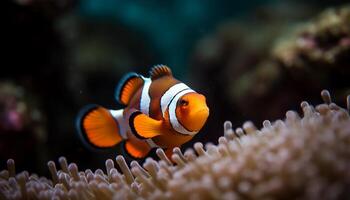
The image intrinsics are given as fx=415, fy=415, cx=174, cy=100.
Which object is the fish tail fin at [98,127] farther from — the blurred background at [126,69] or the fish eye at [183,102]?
the blurred background at [126,69]

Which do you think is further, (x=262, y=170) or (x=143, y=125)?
(x=143, y=125)

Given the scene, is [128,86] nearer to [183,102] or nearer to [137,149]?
[137,149]

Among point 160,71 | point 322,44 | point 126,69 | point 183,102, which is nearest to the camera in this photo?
point 183,102

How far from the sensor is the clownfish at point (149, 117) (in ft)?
6.32

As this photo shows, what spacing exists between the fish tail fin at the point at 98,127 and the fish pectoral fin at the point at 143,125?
485 millimetres

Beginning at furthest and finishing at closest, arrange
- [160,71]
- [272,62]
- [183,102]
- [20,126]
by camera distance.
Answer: [272,62] → [20,126] → [160,71] → [183,102]

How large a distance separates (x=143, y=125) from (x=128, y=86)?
18.8 inches

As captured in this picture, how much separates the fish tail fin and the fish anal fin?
0.46 ft

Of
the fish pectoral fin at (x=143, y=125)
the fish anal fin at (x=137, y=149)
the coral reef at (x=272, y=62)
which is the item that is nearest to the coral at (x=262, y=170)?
the fish pectoral fin at (x=143, y=125)

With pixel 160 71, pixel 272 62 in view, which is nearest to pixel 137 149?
pixel 160 71

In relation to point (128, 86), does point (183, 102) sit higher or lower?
lower

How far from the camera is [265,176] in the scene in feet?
4.41

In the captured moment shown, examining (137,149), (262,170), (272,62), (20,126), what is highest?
(20,126)

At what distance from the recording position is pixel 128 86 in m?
2.36
